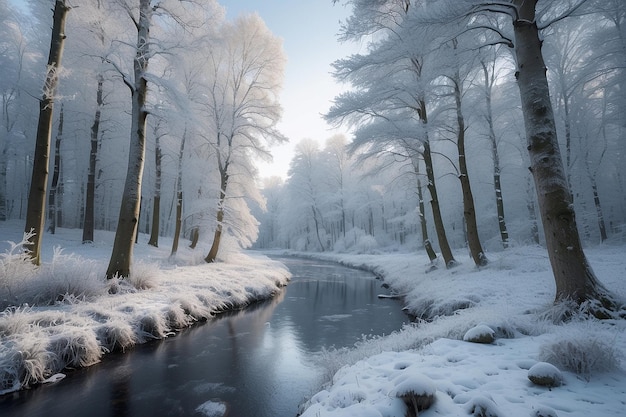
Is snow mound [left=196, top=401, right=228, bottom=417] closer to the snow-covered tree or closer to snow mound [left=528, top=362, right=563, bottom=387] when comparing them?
snow mound [left=528, top=362, right=563, bottom=387]

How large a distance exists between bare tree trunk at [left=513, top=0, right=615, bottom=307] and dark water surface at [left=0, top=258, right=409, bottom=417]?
403 cm

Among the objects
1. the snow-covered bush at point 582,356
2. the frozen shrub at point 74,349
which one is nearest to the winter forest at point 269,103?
the snow-covered bush at point 582,356

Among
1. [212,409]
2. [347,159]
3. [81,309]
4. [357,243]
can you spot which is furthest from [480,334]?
[357,243]

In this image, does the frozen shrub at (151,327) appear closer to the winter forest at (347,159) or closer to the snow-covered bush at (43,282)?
the winter forest at (347,159)

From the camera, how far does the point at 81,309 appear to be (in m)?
5.42

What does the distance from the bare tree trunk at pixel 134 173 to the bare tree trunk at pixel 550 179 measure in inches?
330

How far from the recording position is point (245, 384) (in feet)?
14.5

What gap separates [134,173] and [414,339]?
310 inches

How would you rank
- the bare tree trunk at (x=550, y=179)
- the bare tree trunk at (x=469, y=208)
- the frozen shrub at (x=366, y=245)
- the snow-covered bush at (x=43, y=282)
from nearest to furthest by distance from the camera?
the bare tree trunk at (x=550, y=179) < the snow-covered bush at (x=43, y=282) < the bare tree trunk at (x=469, y=208) < the frozen shrub at (x=366, y=245)

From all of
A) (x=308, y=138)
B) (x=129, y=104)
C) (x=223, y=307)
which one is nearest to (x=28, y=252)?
(x=223, y=307)

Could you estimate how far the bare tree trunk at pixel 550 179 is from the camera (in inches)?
169

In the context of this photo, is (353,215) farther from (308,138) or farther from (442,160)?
(442,160)

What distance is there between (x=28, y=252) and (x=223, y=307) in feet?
15.6

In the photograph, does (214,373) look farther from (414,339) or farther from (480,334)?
(480,334)
